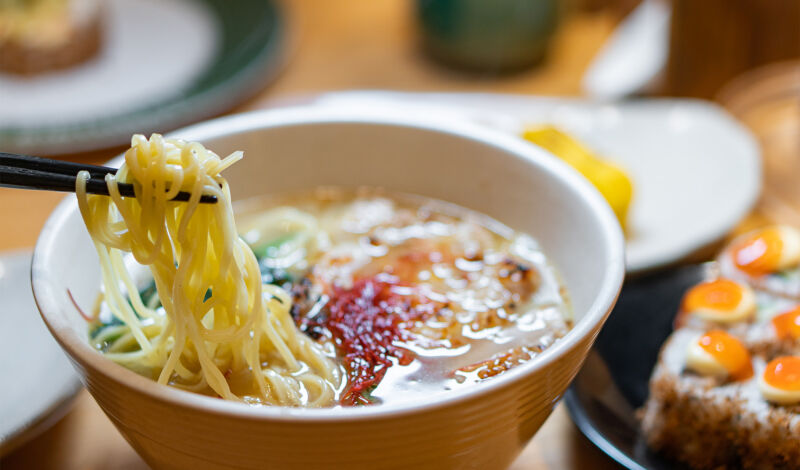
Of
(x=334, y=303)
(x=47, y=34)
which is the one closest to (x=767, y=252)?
(x=334, y=303)

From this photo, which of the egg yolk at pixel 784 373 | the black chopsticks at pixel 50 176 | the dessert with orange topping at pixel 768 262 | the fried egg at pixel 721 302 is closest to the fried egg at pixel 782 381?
the egg yolk at pixel 784 373

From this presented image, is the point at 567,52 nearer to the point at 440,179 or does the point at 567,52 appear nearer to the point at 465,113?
the point at 465,113

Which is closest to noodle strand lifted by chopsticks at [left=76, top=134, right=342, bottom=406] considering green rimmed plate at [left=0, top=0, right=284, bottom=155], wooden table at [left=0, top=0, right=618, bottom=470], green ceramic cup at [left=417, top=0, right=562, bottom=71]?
wooden table at [left=0, top=0, right=618, bottom=470]

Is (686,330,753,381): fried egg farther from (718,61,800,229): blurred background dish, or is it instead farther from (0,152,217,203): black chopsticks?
(718,61,800,229): blurred background dish

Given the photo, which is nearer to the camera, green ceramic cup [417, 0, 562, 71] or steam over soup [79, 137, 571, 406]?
steam over soup [79, 137, 571, 406]

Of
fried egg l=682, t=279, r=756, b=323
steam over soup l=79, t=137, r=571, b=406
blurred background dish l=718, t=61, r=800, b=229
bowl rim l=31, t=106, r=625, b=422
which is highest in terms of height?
bowl rim l=31, t=106, r=625, b=422

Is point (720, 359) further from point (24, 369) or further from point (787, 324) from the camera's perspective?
point (24, 369)

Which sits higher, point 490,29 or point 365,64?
point 490,29
